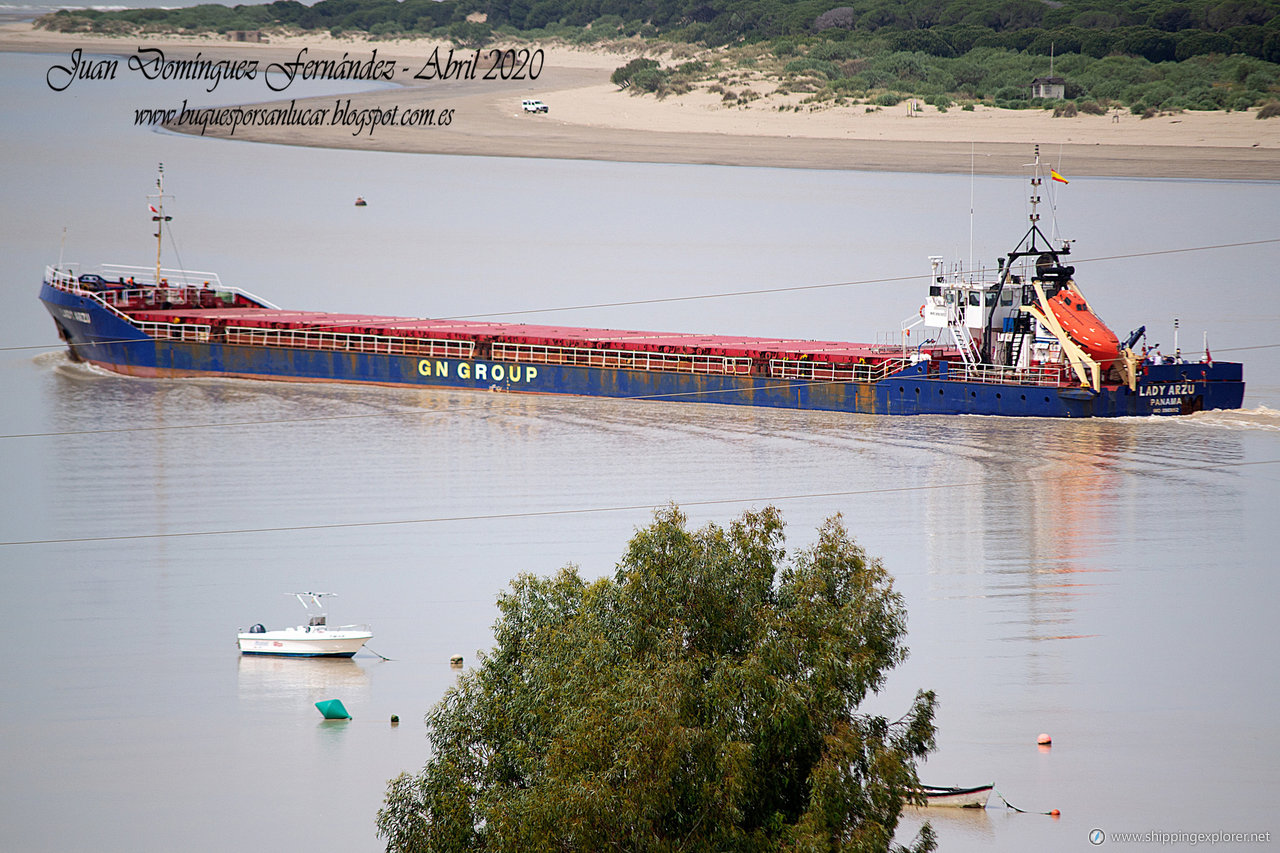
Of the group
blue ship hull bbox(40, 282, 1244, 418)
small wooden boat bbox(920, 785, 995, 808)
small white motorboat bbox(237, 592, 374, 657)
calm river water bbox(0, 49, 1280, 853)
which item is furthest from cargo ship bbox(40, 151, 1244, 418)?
small wooden boat bbox(920, 785, 995, 808)

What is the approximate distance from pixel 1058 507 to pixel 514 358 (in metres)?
16.2

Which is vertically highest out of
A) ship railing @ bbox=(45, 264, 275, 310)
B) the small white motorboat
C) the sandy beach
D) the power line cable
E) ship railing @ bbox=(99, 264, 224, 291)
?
the sandy beach

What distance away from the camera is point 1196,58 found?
85.5 m

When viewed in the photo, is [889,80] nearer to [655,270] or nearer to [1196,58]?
[1196,58]

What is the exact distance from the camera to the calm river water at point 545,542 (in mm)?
17125

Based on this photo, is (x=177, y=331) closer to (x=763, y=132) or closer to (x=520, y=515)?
(x=520, y=515)

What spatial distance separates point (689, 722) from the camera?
35.9 feet

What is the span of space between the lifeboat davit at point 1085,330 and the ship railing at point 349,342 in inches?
610

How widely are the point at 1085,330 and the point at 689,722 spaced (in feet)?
83.6

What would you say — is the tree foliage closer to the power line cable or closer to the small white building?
the power line cable

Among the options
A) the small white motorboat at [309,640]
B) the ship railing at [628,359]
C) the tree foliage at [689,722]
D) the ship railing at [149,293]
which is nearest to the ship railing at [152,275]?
the ship railing at [149,293]

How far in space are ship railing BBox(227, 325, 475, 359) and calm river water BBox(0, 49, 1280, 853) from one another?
1493mm

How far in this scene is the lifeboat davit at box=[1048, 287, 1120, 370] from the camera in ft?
111

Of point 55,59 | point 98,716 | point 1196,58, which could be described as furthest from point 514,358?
point 55,59
